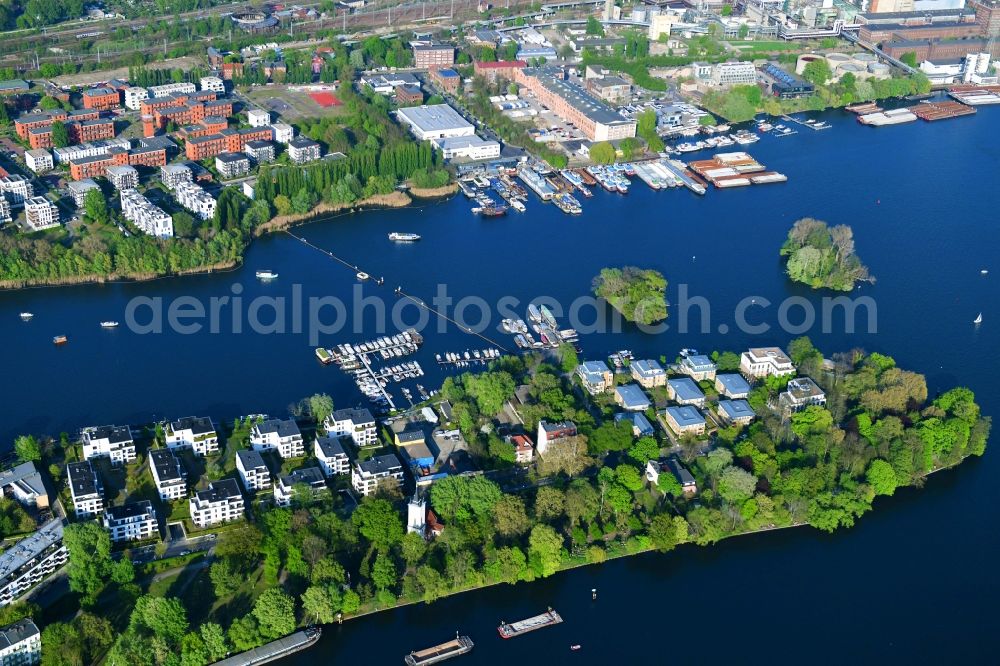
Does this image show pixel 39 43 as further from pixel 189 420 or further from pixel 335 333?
pixel 189 420

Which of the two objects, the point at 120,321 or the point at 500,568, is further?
the point at 120,321

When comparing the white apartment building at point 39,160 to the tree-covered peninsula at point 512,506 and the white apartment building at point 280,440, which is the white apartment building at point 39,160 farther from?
the white apartment building at point 280,440

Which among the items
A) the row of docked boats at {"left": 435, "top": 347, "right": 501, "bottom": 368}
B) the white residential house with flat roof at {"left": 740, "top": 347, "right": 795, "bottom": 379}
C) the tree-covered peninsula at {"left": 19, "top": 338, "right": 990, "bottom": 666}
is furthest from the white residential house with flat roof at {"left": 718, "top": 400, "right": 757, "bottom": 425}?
the row of docked boats at {"left": 435, "top": 347, "right": 501, "bottom": 368}

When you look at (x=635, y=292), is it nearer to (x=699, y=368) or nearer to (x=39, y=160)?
(x=699, y=368)

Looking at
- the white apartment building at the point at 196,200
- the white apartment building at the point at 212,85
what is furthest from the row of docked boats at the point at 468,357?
the white apartment building at the point at 212,85

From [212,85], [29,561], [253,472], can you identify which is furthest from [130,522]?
[212,85]

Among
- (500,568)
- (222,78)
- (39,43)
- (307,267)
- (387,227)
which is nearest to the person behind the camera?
(500,568)

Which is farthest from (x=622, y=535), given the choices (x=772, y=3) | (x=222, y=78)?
(x=772, y=3)
